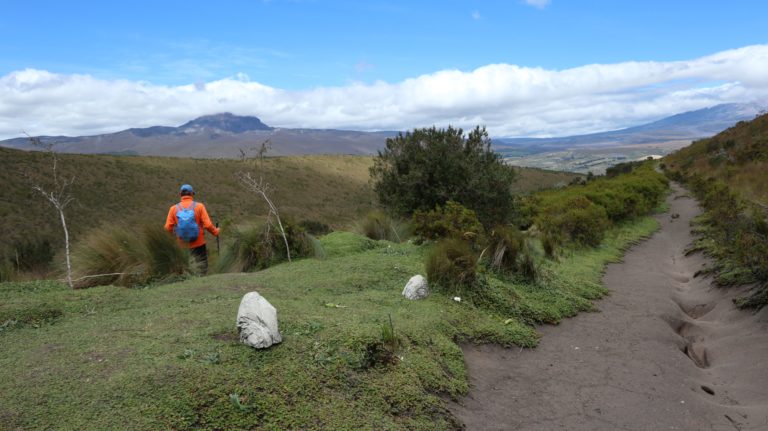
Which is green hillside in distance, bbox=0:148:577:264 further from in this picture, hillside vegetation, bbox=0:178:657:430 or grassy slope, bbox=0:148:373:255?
hillside vegetation, bbox=0:178:657:430

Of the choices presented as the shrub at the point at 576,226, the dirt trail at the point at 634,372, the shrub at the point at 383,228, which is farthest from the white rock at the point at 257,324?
the shrub at the point at 576,226

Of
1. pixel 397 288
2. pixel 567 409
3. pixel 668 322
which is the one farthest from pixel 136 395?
pixel 668 322

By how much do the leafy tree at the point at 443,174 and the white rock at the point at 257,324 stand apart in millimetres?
10140

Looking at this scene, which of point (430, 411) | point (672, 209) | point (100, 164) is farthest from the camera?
point (100, 164)

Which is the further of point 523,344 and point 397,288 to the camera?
point 397,288

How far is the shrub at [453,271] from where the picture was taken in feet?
25.7

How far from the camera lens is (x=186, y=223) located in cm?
869

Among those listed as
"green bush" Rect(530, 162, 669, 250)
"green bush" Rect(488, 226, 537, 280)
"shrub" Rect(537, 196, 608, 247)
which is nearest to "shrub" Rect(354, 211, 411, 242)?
"green bush" Rect(530, 162, 669, 250)

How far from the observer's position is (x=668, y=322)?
8328 mm

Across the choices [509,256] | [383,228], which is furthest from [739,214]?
[383,228]

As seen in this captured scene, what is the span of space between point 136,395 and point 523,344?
4813mm

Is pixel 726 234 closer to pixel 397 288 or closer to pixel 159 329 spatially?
pixel 397 288

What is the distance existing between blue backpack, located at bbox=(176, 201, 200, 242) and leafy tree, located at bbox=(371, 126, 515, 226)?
7547 mm

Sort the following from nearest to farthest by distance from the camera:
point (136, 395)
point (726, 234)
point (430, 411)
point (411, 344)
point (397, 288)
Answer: point (136, 395) → point (430, 411) → point (411, 344) → point (397, 288) → point (726, 234)
